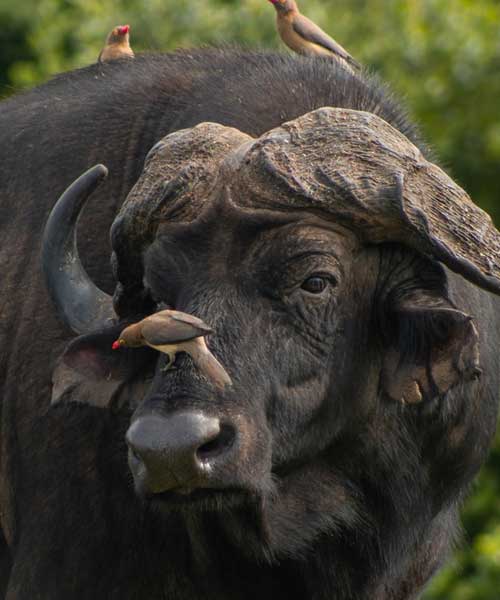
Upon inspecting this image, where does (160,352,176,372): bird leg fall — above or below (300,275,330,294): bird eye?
below

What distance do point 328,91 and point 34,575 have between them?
6.76 ft

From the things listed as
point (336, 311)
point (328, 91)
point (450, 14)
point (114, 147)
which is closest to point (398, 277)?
point (336, 311)

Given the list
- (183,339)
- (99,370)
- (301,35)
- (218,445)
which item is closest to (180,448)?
(218,445)

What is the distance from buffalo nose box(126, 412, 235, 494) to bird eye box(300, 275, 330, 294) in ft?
2.05

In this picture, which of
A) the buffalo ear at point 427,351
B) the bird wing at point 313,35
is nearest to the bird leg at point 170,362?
the buffalo ear at point 427,351

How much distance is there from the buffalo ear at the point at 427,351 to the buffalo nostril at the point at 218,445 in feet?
2.84

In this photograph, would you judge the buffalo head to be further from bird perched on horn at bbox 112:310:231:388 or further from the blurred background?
Answer: the blurred background

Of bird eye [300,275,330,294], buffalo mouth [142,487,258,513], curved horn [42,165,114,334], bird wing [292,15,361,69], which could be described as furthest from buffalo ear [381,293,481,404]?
bird wing [292,15,361,69]

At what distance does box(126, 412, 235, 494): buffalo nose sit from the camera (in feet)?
19.3

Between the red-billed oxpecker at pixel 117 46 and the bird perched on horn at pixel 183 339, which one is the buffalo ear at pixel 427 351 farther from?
the red-billed oxpecker at pixel 117 46

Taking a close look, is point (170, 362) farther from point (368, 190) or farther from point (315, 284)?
point (368, 190)

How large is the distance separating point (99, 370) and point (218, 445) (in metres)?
0.88

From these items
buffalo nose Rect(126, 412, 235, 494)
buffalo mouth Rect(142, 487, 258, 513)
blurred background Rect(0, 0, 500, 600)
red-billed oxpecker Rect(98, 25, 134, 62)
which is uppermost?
blurred background Rect(0, 0, 500, 600)

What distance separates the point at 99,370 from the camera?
6.79 meters
